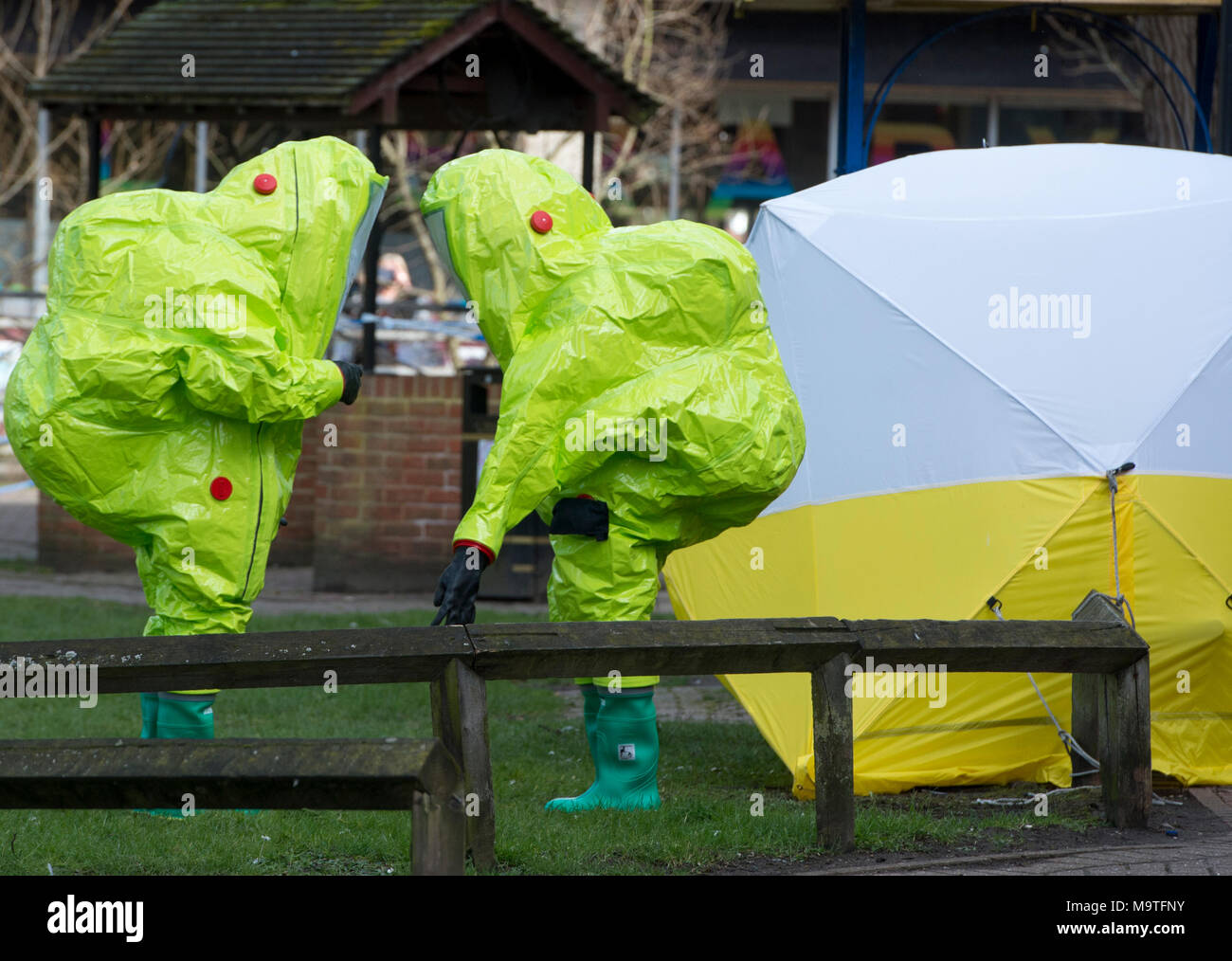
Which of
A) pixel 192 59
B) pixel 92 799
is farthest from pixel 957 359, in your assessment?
pixel 192 59

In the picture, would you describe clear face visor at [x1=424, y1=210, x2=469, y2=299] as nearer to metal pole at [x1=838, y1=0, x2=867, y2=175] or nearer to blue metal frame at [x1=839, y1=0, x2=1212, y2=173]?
blue metal frame at [x1=839, y1=0, x2=1212, y2=173]

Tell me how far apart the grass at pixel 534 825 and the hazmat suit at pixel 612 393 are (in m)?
0.42

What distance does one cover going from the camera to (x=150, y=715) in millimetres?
5637

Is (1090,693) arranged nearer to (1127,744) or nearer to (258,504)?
(1127,744)

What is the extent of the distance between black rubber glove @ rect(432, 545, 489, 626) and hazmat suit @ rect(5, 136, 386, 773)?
0.81m

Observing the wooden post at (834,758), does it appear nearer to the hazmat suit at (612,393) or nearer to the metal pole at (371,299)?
the hazmat suit at (612,393)

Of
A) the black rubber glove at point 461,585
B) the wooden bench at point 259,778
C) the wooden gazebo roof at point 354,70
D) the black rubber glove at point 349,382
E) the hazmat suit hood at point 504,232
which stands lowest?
the wooden bench at point 259,778

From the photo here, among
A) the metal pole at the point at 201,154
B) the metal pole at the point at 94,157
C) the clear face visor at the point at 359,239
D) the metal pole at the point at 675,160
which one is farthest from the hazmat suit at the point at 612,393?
the metal pole at the point at 675,160

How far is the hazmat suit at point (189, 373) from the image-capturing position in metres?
5.27

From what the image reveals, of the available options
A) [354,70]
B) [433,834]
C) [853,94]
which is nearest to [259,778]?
[433,834]

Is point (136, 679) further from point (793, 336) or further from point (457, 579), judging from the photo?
point (793, 336)

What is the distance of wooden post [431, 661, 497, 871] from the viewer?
455cm

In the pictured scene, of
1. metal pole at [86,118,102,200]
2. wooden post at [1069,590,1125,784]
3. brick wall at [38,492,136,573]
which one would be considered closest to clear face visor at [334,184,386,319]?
wooden post at [1069,590,1125,784]
